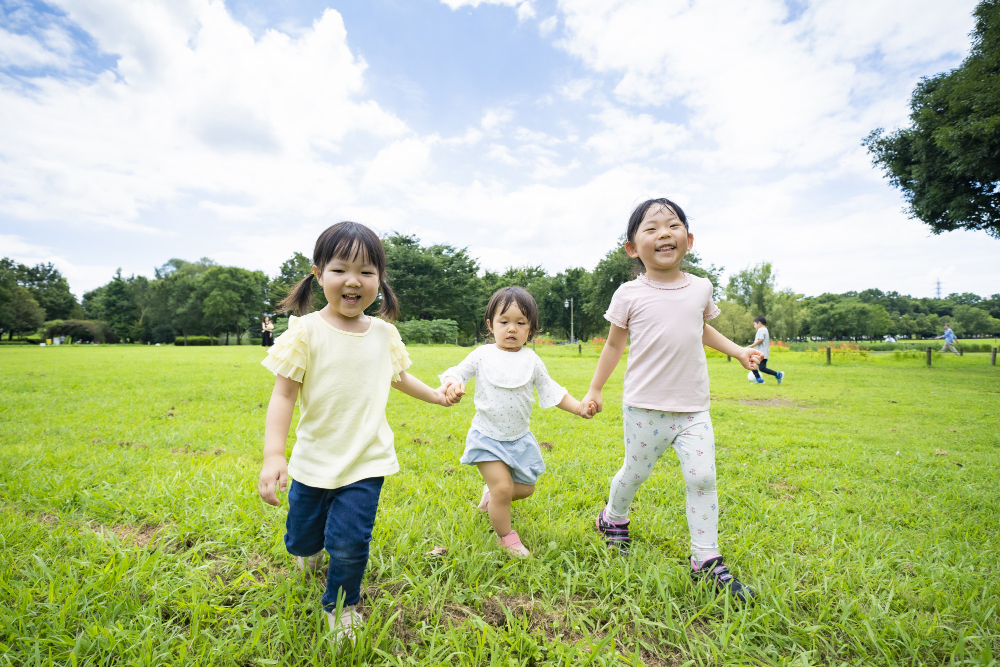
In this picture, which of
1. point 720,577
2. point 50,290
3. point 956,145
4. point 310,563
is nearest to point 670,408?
point 720,577

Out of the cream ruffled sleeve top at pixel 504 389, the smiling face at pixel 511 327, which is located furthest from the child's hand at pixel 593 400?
the smiling face at pixel 511 327

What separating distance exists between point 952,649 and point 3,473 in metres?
5.53

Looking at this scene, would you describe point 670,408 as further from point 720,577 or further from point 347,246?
point 347,246

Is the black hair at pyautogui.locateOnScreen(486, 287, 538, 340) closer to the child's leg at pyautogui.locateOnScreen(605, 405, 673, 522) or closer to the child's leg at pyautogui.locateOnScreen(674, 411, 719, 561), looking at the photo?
the child's leg at pyautogui.locateOnScreen(605, 405, 673, 522)

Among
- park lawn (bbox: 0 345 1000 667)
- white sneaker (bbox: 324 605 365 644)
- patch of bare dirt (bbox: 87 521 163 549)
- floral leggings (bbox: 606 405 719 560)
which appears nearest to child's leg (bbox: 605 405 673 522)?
floral leggings (bbox: 606 405 719 560)

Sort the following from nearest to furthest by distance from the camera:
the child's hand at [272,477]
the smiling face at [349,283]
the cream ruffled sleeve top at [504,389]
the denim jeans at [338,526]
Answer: the child's hand at [272,477] < the denim jeans at [338,526] < the smiling face at [349,283] < the cream ruffled sleeve top at [504,389]

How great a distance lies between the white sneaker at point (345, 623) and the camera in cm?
173

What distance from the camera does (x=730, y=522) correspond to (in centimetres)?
290

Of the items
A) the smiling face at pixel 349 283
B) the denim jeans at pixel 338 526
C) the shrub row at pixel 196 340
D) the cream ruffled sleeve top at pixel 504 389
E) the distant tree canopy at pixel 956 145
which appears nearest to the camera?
the denim jeans at pixel 338 526

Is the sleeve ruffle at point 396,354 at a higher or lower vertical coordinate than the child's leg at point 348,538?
higher

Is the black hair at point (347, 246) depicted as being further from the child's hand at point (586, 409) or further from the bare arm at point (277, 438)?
the child's hand at point (586, 409)

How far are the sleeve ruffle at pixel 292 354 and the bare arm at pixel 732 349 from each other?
2030 mm

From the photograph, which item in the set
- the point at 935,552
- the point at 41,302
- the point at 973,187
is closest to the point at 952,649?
the point at 935,552

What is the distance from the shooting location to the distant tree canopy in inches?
463
